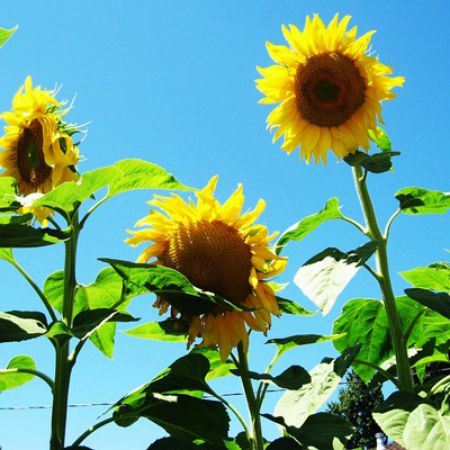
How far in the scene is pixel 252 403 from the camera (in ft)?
6.08

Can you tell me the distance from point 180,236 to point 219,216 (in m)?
0.13

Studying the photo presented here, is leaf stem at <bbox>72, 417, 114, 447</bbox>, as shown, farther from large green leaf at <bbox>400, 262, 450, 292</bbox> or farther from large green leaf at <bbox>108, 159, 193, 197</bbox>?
large green leaf at <bbox>400, 262, 450, 292</bbox>

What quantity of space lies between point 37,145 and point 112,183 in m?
0.55

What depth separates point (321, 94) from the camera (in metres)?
3.05

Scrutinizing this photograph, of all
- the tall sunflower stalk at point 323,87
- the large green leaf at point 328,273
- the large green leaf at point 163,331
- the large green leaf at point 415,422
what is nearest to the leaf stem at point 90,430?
the large green leaf at point 163,331

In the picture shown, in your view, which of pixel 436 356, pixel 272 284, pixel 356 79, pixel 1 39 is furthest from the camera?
pixel 356 79

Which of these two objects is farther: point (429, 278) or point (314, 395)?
point (429, 278)

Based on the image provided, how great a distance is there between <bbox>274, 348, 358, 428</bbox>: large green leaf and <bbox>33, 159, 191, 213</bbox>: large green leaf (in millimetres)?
701

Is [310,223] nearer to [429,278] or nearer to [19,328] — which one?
[429,278]

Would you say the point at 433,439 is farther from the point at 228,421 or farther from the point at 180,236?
the point at 180,236

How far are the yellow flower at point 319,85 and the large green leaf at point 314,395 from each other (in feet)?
3.92

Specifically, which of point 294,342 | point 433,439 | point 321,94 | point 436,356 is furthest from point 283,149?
point 433,439

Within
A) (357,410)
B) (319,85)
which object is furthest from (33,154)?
(357,410)

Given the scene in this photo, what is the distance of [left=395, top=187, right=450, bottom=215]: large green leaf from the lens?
2549 mm
